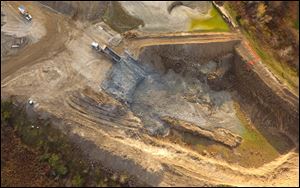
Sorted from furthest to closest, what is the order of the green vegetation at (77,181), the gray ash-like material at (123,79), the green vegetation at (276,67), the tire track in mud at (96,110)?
the green vegetation at (276,67) → the gray ash-like material at (123,79) → the tire track in mud at (96,110) → the green vegetation at (77,181)

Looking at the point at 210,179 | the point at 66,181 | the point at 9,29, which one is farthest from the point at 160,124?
the point at 9,29

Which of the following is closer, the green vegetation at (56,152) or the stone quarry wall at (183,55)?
the green vegetation at (56,152)

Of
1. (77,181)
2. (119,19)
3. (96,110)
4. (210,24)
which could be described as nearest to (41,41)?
(119,19)

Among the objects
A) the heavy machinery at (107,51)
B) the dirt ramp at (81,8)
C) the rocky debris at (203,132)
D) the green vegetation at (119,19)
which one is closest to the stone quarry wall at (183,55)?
the heavy machinery at (107,51)

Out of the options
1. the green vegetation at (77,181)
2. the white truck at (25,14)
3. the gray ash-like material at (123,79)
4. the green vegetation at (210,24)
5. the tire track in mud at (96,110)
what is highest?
the green vegetation at (210,24)

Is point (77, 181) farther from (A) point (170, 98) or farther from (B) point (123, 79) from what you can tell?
(A) point (170, 98)

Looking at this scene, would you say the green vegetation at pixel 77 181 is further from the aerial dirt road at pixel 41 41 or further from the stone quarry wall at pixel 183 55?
the stone quarry wall at pixel 183 55
